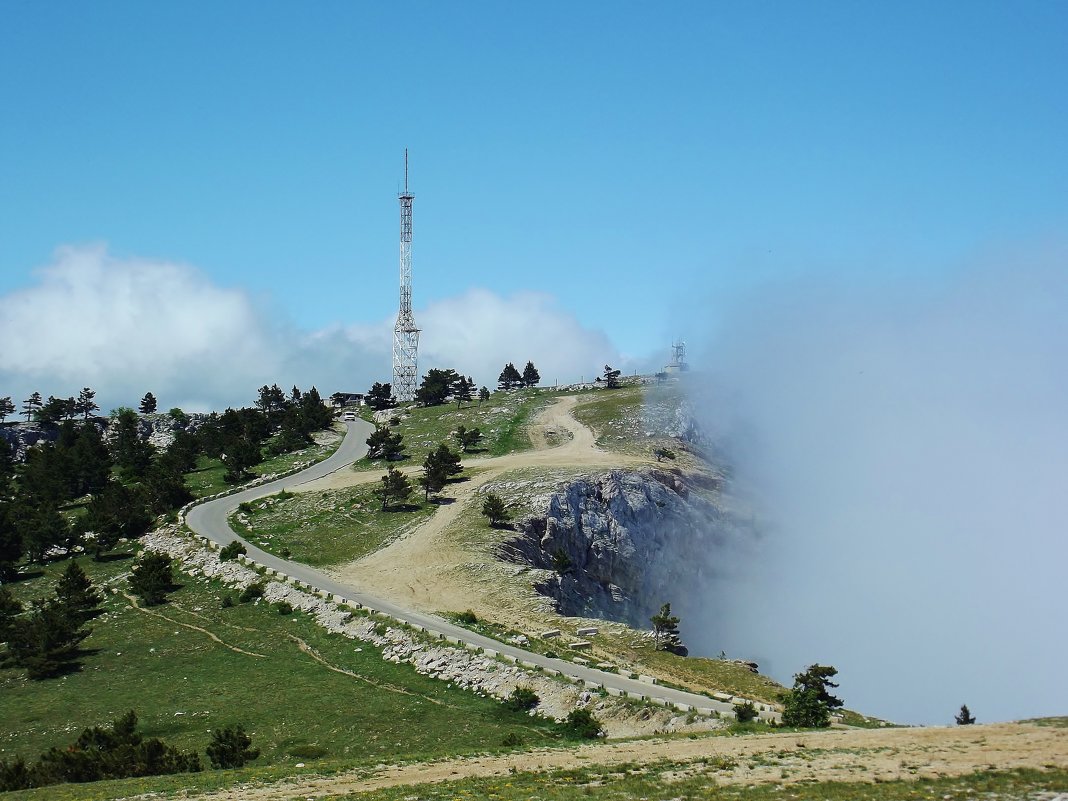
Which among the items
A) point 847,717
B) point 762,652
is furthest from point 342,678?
point 762,652

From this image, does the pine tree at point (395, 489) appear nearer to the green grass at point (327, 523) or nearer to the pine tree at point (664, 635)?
the green grass at point (327, 523)

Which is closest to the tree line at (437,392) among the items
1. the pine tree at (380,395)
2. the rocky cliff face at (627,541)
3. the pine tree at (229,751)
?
the pine tree at (380,395)

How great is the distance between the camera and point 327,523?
312ft

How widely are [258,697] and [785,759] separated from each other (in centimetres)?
3241

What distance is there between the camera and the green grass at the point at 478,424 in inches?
4904

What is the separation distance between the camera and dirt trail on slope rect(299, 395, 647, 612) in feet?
242

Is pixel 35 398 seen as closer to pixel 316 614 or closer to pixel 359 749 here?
pixel 316 614

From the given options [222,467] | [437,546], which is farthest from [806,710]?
[222,467]

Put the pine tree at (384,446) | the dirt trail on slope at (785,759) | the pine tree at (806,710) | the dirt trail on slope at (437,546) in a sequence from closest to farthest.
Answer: the dirt trail on slope at (785,759) < the pine tree at (806,710) < the dirt trail on slope at (437,546) < the pine tree at (384,446)

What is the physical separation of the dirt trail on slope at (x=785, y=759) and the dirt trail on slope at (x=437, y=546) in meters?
35.9

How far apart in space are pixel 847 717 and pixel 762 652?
7184 centimetres

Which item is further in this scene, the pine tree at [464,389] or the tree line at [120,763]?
the pine tree at [464,389]

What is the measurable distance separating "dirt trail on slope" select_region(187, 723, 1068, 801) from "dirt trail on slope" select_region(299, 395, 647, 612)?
118 ft

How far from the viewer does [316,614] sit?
67.7 meters
